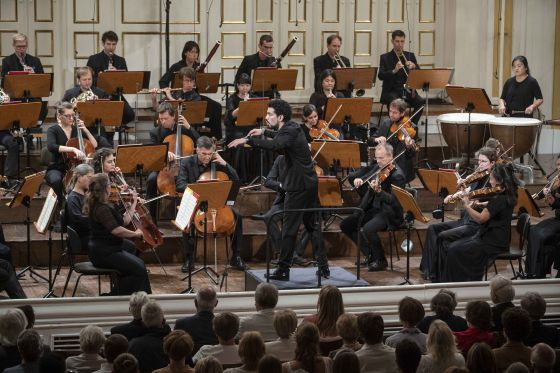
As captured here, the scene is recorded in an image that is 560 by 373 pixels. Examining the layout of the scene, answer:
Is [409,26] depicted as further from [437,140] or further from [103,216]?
[103,216]

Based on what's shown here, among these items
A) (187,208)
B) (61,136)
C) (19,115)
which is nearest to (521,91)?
(187,208)

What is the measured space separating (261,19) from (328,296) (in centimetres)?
782

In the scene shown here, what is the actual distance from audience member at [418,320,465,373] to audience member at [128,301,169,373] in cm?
147

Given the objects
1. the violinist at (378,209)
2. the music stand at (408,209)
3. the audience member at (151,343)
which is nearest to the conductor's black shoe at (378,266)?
the violinist at (378,209)

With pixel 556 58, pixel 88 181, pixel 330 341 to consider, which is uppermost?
pixel 556 58

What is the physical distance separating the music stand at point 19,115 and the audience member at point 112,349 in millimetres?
4987

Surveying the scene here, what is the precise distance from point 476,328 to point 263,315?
1290 mm

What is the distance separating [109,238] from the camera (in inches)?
338

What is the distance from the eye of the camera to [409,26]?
14383 mm

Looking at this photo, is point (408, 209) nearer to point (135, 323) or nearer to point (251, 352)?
point (135, 323)

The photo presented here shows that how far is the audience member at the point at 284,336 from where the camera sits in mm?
Result: 6289

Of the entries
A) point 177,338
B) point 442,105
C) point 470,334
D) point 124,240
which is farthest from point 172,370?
point 442,105

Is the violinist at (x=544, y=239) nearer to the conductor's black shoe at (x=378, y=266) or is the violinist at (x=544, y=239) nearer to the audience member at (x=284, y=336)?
the conductor's black shoe at (x=378, y=266)

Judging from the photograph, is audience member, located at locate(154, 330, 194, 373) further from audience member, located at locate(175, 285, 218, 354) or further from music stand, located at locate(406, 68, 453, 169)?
music stand, located at locate(406, 68, 453, 169)
